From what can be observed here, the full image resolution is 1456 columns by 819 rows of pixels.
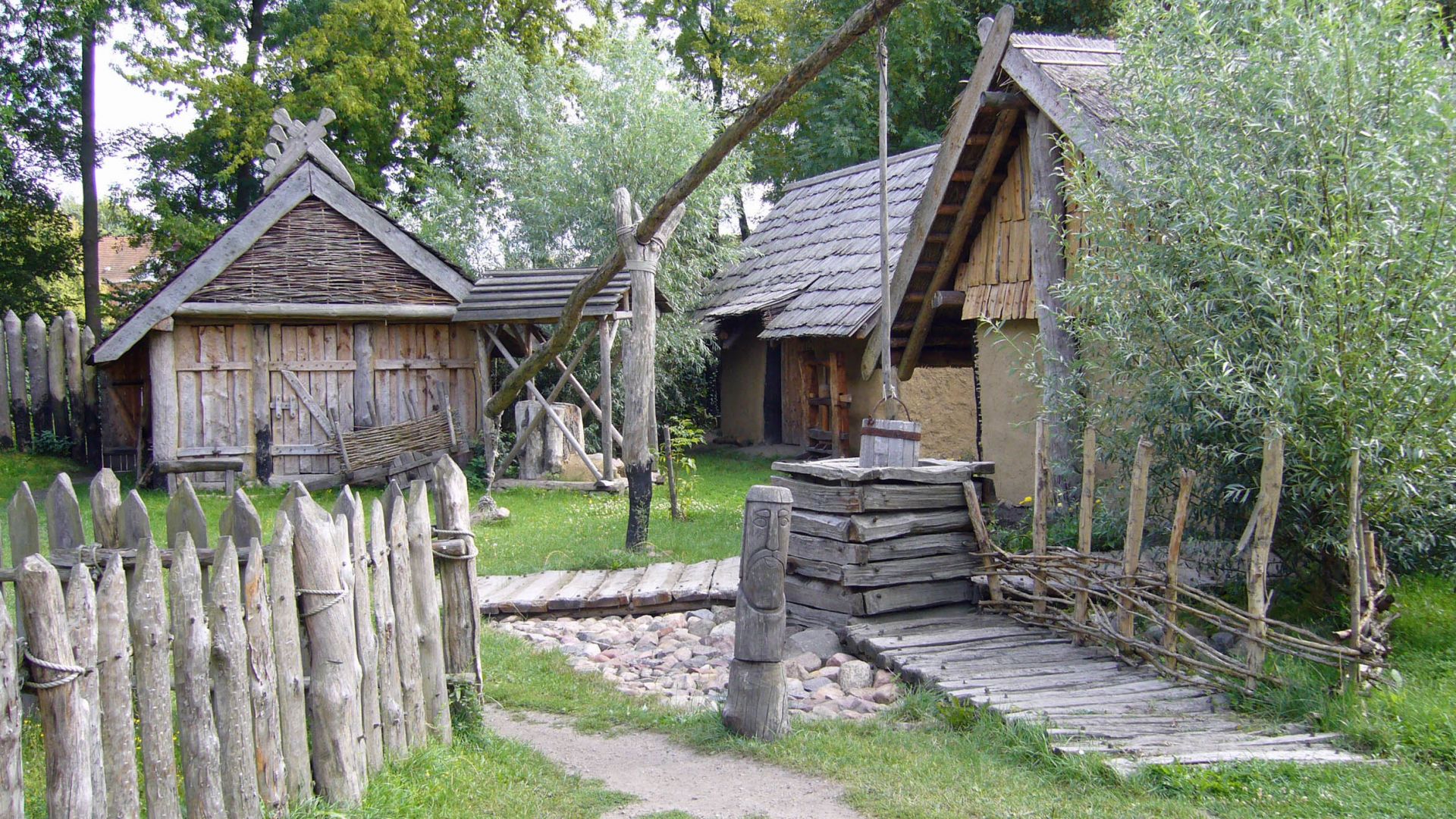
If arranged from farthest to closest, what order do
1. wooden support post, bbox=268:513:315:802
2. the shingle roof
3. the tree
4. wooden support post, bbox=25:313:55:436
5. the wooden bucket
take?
the tree < the shingle roof < wooden support post, bbox=25:313:55:436 < the wooden bucket < wooden support post, bbox=268:513:315:802

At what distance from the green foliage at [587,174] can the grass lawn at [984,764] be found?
12.2 m

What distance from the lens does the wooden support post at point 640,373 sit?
9.61 metres

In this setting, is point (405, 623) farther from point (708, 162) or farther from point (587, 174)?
point (587, 174)

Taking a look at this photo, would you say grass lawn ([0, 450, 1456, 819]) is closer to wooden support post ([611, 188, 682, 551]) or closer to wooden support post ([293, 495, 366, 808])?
wooden support post ([293, 495, 366, 808])

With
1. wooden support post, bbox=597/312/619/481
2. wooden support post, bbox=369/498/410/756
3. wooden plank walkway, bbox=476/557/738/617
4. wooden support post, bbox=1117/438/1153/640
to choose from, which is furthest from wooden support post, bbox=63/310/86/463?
wooden support post, bbox=1117/438/1153/640

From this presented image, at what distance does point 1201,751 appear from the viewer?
4.74m

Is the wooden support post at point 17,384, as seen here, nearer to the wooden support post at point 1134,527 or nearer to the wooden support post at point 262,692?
the wooden support post at point 262,692

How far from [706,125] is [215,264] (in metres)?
8.59

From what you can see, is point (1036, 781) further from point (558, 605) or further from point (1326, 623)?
point (558, 605)

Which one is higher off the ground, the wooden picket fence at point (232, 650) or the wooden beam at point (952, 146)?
the wooden beam at point (952, 146)

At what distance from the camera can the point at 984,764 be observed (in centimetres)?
488

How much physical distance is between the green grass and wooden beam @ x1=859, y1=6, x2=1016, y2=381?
2.43 metres

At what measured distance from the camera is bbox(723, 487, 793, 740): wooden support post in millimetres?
5309

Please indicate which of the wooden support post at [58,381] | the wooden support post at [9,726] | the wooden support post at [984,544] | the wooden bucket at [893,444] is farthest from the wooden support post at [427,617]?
the wooden support post at [58,381]
